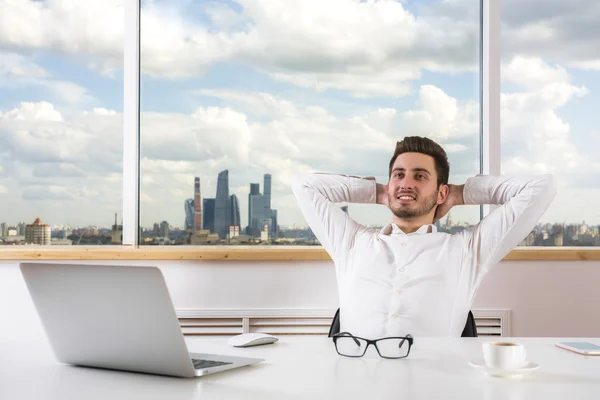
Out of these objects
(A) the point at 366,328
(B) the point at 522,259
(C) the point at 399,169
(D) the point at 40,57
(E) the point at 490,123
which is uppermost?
(D) the point at 40,57

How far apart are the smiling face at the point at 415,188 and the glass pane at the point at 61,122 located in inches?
A: 56.2

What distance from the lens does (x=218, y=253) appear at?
3.02 metres

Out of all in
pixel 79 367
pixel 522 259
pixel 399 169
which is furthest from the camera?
pixel 522 259

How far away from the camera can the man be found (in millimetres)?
2354

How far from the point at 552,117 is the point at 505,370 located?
2.23 metres

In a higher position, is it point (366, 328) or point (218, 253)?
point (218, 253)

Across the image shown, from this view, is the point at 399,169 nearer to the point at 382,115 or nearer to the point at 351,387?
the point at 382,115

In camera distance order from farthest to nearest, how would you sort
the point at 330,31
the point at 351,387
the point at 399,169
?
the point at 330,31, the point at 399,169, the point at 351,387

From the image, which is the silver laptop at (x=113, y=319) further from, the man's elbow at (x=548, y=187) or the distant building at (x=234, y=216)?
the distant building at (x=234, y=216)

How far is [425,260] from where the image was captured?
7.84ft

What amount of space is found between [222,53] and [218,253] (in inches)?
38.6

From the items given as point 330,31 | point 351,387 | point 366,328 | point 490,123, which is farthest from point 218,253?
point 351,387

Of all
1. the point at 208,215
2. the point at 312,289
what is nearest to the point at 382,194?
the point at 312,289

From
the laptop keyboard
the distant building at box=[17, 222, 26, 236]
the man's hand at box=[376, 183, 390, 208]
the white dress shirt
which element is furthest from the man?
the distant building at box=[17, 222, 26, 236]
